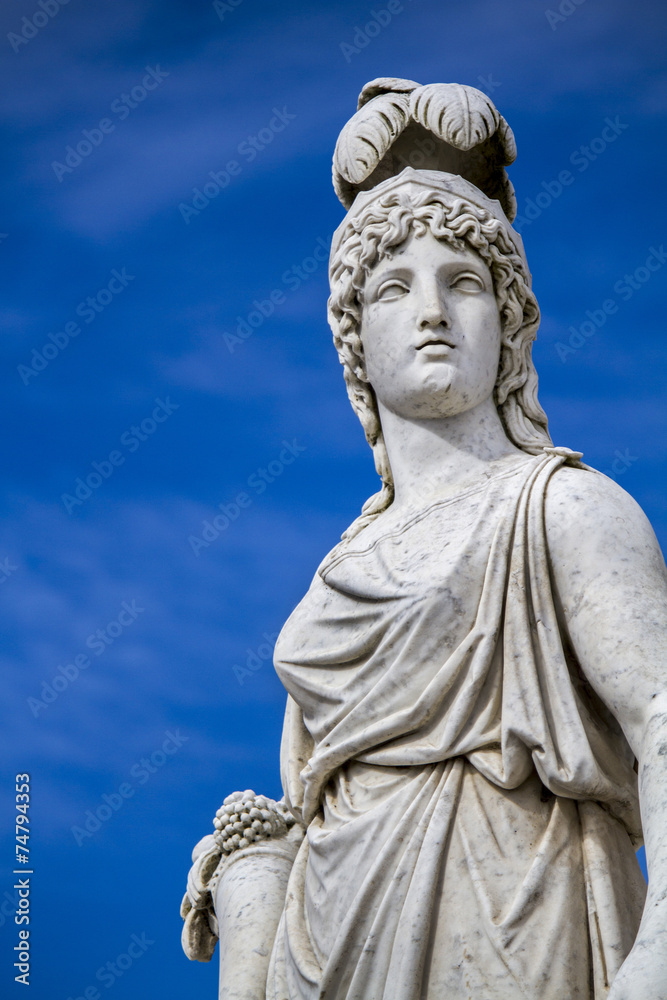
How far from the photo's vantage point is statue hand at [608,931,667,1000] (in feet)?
13.1

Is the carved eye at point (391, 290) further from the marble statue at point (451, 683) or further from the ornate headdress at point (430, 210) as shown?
the ornate headdress at point (430, 210)

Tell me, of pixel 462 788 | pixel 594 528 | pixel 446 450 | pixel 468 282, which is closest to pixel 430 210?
pixel 468 282

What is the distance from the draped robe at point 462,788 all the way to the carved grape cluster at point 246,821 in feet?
1.62

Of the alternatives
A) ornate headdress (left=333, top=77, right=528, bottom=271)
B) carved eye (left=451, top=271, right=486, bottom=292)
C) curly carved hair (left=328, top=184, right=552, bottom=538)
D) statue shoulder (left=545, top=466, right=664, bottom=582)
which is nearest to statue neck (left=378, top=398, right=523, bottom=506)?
curly carved hair (left=328, top=184, right=552, bottom=538)

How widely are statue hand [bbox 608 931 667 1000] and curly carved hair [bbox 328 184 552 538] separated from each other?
257 cm

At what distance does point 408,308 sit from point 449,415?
0.52 meters

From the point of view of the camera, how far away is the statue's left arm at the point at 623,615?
14.8 feet

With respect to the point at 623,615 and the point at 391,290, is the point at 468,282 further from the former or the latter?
the point at 623,615

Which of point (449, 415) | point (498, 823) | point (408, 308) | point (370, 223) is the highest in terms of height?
point (370, 223)

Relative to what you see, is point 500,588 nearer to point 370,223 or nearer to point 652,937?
point 652,937

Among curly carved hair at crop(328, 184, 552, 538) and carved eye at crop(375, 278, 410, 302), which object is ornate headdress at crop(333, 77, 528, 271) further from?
carved eye at crop(375, 278, 410, 302)

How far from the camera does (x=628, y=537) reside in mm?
5125

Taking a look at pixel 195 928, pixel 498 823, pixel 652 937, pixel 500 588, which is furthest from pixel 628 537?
pixel 195 928

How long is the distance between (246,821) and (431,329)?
2458 millimetres
